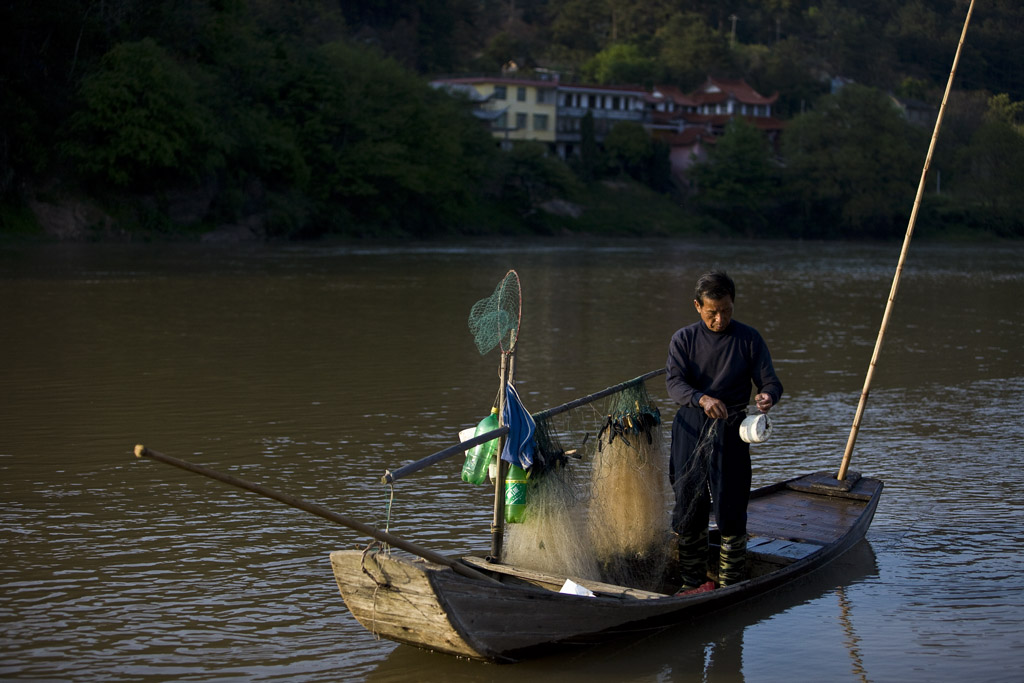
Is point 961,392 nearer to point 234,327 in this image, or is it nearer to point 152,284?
point 234,327

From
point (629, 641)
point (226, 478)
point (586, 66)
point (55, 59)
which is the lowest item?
point (629, 641)

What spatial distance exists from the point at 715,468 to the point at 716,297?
0.90 meters

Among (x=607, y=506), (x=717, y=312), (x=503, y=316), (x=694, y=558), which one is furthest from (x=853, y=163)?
(x=503, y=316)

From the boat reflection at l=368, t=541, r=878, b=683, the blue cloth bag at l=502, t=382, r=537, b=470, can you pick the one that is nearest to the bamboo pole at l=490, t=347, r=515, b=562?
the blue cloth bag at l=502, t=382, r=537, b=470

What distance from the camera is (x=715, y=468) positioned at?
19.2 ft

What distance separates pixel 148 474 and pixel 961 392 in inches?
375

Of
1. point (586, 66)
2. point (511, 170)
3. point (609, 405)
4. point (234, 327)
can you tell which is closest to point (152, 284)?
point (234, 327)

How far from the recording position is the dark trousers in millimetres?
5789

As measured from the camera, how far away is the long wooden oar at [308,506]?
4207 millimetres

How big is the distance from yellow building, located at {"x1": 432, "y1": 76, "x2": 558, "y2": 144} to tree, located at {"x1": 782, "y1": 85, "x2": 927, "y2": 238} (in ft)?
50.9

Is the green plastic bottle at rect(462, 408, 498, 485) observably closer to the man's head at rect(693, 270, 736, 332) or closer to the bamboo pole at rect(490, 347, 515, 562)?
the bamboo pole at rect(490, 347, 515, 562)

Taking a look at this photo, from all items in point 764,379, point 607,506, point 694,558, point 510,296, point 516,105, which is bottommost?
point 694,558

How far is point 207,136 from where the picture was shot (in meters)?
43.0

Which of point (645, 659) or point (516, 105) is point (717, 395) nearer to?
point (645, 659)
